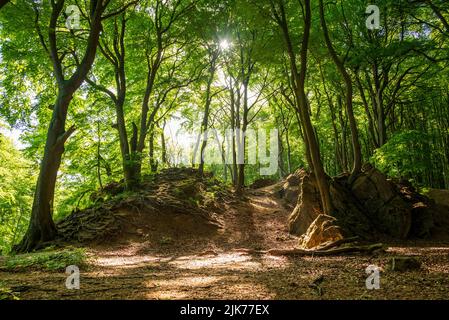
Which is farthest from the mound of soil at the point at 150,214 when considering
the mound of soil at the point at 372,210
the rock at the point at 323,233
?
the rock at the point at 323,233

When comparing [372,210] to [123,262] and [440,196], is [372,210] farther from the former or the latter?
[123,262]

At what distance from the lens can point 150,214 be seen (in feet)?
45.7

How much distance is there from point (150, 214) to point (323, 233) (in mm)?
7452

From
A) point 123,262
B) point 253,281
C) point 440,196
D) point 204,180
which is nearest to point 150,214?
point 123,262

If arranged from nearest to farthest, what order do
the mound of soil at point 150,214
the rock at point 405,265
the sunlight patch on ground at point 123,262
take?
the rock at point 405,265, the sunlight patch on ground at point 123,262, the mound of soil at point 150,214

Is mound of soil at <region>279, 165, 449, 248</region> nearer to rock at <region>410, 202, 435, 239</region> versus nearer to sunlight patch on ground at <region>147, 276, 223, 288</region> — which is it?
rock at <region>410, 202, 435, 239</region>

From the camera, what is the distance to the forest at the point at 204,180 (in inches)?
226

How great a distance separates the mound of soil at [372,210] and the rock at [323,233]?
4 cm

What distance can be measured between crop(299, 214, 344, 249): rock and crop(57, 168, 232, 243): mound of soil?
5196mm

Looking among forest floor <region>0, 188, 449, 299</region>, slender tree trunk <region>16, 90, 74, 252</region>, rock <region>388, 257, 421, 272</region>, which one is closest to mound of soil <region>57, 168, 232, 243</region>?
slender tree trunk <region>16, 90, 74, 252</region>

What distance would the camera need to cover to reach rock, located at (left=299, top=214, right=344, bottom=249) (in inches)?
375

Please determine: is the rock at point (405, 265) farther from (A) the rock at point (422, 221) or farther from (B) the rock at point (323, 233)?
(A) the rock at point (422, 221)
